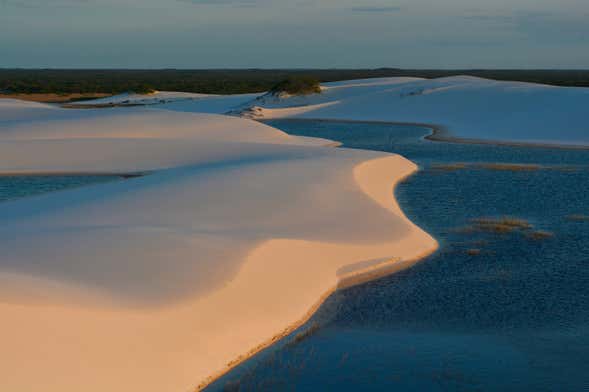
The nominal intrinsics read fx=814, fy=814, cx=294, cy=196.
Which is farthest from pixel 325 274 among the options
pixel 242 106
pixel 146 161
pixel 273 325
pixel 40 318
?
pixel 242 106

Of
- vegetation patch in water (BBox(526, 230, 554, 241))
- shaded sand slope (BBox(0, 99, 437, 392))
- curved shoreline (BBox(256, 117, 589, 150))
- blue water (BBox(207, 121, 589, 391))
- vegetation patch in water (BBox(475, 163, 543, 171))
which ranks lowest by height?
curved shoreline (BBox(256, 117, 589, 150))

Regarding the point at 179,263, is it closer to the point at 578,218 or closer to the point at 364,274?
the point at 364,274

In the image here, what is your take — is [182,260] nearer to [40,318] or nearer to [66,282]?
[66,282]

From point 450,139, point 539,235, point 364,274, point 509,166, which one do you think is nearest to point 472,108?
point 450,139

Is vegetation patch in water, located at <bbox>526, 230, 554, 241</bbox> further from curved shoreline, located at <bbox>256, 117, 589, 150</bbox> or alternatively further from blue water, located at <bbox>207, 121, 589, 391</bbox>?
curved shoreline, located at <bbox>256, 117, 589, 150</bbox>

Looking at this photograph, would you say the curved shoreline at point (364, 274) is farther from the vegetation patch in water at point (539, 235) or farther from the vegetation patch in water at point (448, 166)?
the vegetation patch in water at point (448, 166)

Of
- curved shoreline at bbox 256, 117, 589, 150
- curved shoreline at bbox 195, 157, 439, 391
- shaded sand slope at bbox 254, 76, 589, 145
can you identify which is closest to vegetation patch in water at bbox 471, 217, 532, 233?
curved shoreline at bbox 195, 157, 439, 391
